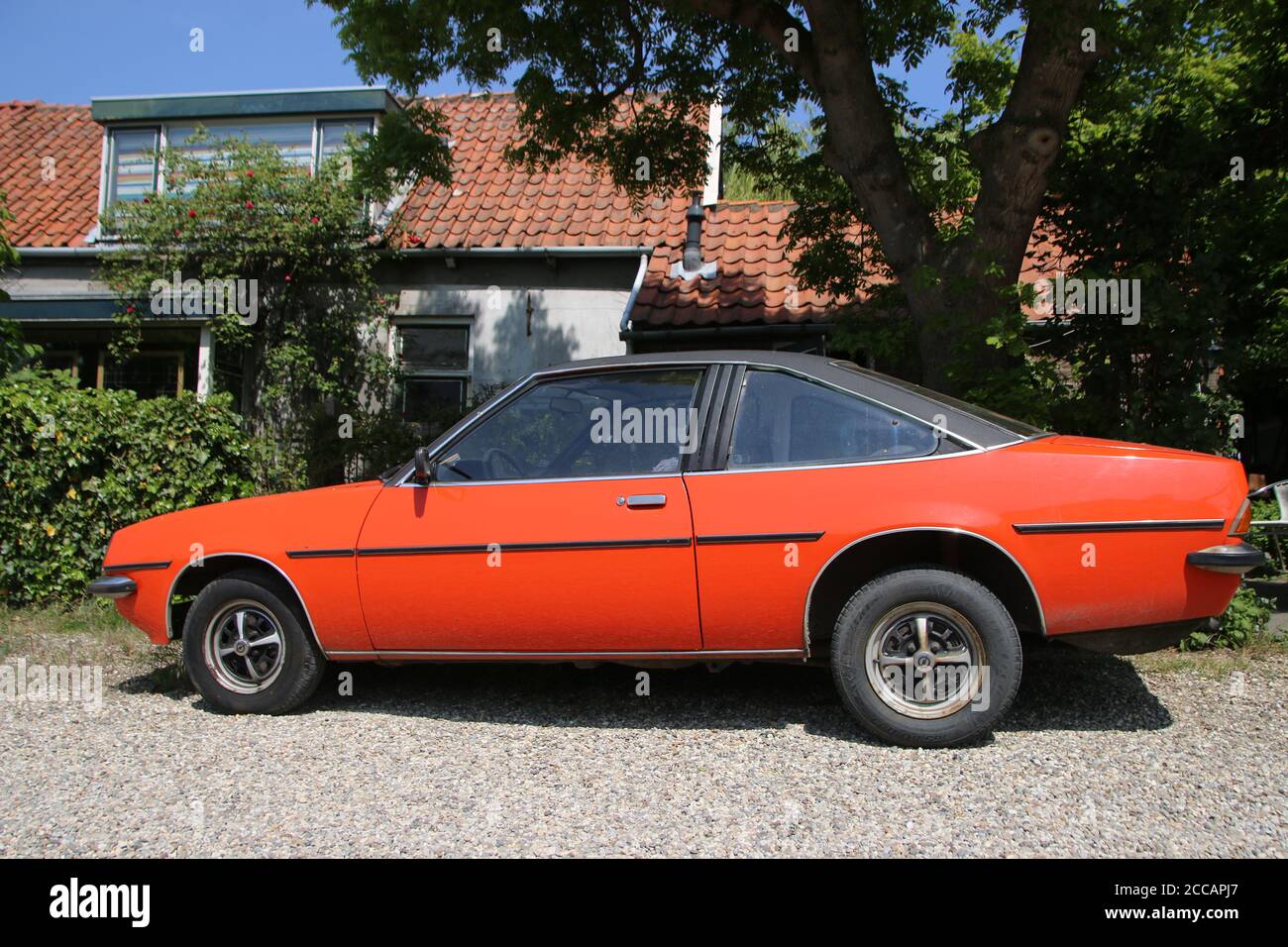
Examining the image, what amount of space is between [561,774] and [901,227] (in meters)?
4.65

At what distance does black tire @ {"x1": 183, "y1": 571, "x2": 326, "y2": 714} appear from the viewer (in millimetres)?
4355

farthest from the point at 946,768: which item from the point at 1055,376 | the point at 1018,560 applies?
the point at 1055,376

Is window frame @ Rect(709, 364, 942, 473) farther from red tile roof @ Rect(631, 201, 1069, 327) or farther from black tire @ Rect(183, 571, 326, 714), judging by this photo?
red tile roof @ Rect(631, 201, 1069, 327)

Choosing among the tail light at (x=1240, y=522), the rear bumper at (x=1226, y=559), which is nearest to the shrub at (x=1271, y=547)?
the tail light at (x=1240, y=522)

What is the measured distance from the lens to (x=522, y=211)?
38.9 ft

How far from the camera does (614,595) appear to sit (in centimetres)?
393

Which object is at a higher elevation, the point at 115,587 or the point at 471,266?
the point at 471,266

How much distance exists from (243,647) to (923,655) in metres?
3.08

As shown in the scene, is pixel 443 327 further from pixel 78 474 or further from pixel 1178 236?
pixel 1178 236

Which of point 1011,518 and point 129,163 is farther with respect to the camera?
point 129,163

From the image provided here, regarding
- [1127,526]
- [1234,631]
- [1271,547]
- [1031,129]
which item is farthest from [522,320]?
[1127,526]

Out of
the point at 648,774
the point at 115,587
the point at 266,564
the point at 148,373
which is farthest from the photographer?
the point at 148,373

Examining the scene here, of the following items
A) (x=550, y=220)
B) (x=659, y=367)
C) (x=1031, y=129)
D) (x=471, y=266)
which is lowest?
(x=659, y=367)
